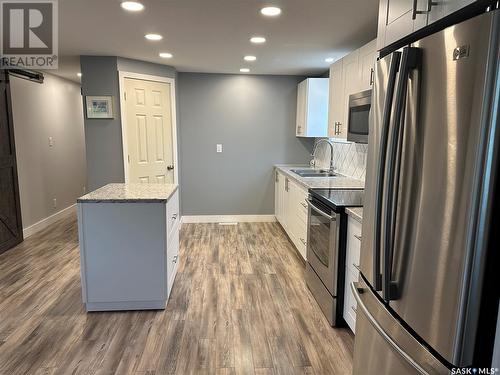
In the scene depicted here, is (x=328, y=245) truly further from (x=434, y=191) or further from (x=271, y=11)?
(x=271, y=11)

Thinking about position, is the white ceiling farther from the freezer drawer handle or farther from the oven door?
the freezer drawer handle

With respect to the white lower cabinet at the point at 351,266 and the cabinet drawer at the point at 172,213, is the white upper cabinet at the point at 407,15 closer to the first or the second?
the white lower cabinet at the point at 351,266

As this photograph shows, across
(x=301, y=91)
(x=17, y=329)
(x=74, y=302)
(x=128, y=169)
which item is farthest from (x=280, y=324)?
(x=301, y=91)

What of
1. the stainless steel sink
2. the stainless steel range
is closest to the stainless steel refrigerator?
the stainless steel range

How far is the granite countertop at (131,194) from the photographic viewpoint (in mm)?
2545

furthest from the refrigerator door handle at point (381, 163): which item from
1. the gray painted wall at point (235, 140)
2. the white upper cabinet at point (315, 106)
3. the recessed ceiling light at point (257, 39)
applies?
the gray painted wall at point (235, 140)

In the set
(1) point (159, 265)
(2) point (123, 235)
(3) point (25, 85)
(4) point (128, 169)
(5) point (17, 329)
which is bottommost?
(5) point (17, 329)

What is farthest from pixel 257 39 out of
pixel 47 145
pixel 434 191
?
pixel 47 145

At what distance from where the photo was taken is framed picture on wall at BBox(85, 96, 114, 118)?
4004 mm

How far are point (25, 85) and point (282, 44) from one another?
3610 mm

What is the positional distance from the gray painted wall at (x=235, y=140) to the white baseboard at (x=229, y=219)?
0.22 feet

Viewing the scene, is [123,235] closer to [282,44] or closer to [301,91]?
[282,44]

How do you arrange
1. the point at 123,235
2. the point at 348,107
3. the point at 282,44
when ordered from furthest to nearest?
the point at 282,44 → the point at 348,107 → the point at 123,235

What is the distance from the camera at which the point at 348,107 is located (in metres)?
3.12
